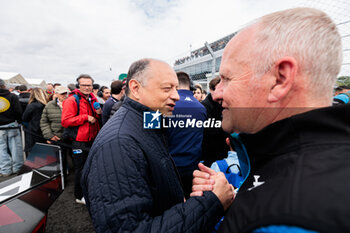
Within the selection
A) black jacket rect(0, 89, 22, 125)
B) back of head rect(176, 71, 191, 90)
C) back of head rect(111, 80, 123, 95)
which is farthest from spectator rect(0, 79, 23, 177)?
back of head rect(176, 71, 191, 90)

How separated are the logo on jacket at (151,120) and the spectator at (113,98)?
2.41 metres

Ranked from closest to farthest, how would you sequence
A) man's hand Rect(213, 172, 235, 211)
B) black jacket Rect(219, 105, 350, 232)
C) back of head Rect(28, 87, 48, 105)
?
black jacket Rect(219, 105, 350, 232) < man's hand Rect(213, 172, 235, 211) < back of head Rect(28, 87, 48, 105)

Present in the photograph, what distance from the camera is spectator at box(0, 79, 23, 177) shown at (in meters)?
4.17

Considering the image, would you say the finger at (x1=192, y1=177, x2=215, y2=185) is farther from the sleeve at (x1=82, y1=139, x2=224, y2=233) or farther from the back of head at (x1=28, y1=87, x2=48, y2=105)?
the back of head at (x1=28, y1=87, x2=48, y2=105)

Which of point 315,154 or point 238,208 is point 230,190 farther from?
point 315,154

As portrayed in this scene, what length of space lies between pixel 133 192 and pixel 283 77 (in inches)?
35.4

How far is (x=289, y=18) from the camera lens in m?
0.69

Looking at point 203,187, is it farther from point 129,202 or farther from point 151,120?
point 151,120

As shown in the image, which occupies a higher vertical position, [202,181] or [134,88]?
[134,88]

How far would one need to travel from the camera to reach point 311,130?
55 centimetres

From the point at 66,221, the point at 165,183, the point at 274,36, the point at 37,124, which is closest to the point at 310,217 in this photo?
the point at 274,36

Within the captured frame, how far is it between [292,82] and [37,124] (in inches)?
218

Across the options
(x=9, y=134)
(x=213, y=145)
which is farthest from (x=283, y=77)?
(x=9, y=134)

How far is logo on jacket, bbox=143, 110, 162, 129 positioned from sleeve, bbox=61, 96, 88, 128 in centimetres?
241
